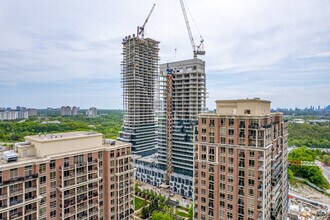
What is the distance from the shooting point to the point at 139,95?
10512 cm

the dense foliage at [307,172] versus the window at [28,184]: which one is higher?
the window at [28,184]

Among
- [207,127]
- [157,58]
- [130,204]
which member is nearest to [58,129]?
[157,58]

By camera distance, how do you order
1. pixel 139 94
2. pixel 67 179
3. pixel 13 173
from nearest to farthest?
pixel 13 173
pixel 67 179
pixel 139 94

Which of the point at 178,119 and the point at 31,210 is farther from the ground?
the point at 178,119

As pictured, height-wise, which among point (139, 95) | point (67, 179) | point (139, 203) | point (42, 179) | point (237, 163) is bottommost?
point (139, 203)

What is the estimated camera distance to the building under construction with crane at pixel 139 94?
340 ft

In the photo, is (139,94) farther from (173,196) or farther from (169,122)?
(173,196)

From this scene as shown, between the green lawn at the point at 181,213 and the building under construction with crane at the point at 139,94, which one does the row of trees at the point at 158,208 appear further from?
the building under construction with crane at the point at 139,94

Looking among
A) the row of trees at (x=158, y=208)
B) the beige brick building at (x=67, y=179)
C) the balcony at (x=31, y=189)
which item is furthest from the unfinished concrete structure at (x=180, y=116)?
the balcony at (x=31, y=189)

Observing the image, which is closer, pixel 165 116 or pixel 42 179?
pixel 42 179

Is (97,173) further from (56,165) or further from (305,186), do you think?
(305,186)

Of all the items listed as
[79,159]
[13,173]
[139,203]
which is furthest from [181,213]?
[13,173]

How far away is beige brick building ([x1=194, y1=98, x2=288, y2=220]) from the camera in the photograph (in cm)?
3784

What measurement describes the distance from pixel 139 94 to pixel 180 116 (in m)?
27.6
